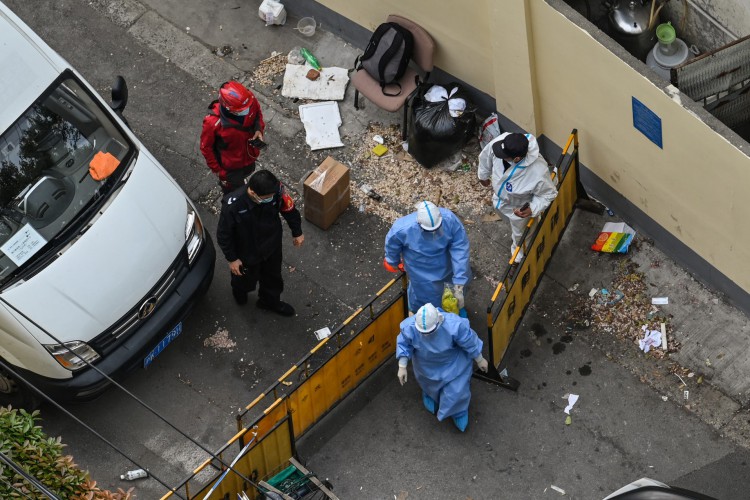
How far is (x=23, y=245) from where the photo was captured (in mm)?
8938

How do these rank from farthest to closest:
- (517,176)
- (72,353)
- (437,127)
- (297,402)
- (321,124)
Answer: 1. (321,124)
2. (437,127)
3. (517,176)
4. (72,353)
5. (297,402)

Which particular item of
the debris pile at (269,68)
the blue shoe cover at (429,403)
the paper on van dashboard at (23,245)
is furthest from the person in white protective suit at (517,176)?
the paper on van dashboard at (23,245)

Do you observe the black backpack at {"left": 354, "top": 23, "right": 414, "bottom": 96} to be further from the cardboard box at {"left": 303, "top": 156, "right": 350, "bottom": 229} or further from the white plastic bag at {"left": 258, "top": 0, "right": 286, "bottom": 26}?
the white plastic bag at {"left": 258, "top": 0, "right": 286, "bottom": 26}

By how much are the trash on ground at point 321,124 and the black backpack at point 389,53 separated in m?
0.66

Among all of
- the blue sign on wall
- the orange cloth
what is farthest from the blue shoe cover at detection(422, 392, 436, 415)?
the orange cloth

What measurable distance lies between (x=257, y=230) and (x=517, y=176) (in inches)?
84.0

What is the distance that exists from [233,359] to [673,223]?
12.8 ft

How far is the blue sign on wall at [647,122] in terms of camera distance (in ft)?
29.9

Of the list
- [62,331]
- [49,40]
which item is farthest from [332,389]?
[49,40]

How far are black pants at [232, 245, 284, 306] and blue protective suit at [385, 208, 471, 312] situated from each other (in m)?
1.02

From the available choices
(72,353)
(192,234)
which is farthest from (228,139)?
(72,353)

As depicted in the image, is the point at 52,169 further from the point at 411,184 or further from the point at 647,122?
the point at 647,122

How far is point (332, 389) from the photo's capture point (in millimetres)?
9195

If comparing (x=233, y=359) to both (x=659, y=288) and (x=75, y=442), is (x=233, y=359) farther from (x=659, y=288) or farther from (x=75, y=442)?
(x=659, y=288)
